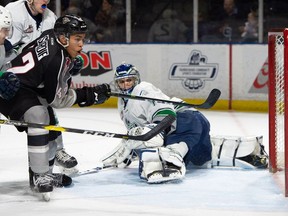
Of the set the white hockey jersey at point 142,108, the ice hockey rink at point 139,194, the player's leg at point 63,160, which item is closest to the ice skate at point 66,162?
the player's leg at point 63,160

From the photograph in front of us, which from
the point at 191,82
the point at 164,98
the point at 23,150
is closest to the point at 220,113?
the point at 191,82

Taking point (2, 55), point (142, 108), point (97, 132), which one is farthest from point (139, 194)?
point (2, 55)

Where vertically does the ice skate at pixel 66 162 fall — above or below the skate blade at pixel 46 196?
above

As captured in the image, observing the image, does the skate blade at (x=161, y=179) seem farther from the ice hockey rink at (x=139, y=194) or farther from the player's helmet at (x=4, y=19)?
the player's helmet at (x=4, y=19)

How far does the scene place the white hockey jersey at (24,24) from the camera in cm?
489

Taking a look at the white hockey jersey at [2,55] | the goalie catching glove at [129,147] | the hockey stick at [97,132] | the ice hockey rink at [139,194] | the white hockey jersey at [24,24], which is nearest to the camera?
the ice hockey rink at [139,194]

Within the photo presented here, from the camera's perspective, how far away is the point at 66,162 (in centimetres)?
450

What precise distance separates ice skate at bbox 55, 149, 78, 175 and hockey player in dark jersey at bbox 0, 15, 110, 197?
1.76ft

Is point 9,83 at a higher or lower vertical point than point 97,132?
higher

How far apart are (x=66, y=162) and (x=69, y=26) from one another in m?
0.93

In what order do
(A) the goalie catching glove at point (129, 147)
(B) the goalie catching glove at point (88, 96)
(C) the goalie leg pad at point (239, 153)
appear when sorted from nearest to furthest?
(B) the goalie catching glove at point (88, 96)
(A) the goalie catching glove at point (129, 147)
(C) the goalie leg pad at point (239, 153)

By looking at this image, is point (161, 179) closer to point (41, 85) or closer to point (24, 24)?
point (41, 85)

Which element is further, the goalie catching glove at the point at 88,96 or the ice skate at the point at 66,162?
the ice skate at the point at 66,162

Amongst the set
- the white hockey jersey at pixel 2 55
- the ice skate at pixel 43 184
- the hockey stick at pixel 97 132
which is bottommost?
the ice skate at pixel 43 184
